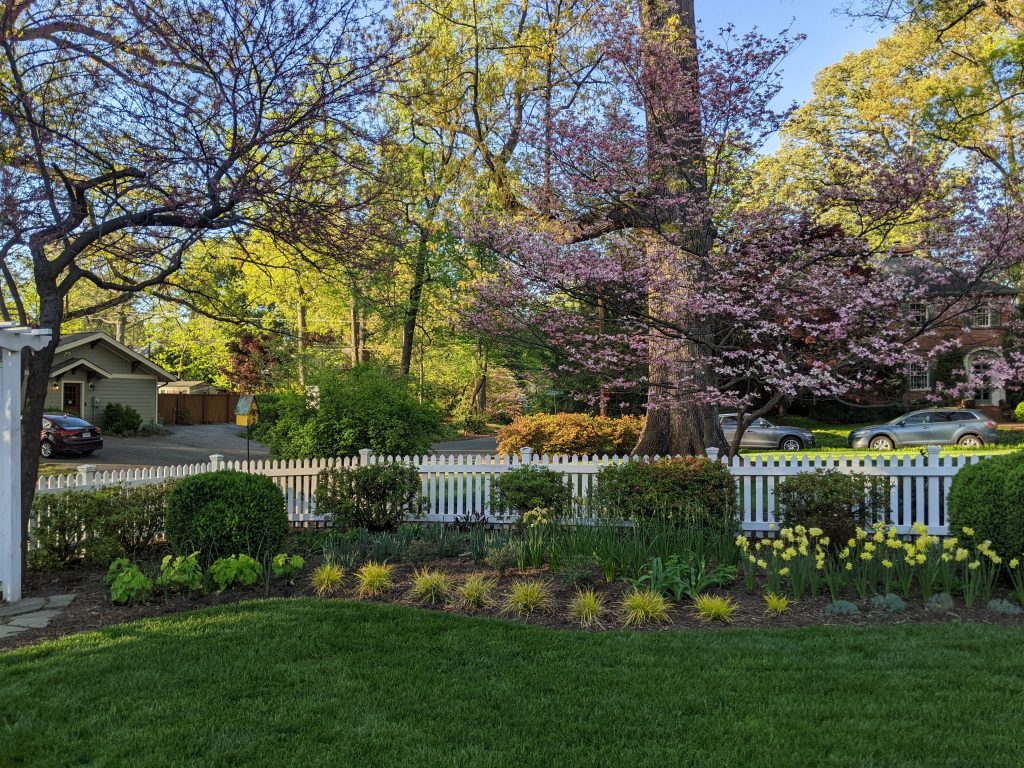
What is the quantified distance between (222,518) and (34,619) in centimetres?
144

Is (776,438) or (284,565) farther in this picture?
(776,438)

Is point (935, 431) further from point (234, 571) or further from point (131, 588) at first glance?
point (131, 588)

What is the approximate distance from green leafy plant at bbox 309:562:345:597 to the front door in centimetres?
2532

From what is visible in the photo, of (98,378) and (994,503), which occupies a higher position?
(98,378)

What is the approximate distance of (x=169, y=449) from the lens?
23.4 metres

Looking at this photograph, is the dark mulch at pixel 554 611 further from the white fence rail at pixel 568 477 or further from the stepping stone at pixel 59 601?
the white fence rail at pixel 568 477

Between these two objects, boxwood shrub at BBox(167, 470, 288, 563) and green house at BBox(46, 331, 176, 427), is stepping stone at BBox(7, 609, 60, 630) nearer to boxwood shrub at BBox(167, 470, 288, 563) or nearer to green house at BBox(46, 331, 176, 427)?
boxwood shrub at BBox(167, 470, 288, 563)

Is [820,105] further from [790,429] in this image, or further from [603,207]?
Result: [603,207]

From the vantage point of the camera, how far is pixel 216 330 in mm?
31156

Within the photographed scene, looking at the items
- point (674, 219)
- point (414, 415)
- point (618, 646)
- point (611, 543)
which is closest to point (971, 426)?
point (674, 219)

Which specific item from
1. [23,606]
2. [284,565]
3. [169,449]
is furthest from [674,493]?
[169,449]

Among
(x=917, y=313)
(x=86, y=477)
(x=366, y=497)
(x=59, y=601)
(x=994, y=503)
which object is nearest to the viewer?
(x=994, y=503)

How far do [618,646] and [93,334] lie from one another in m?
26.8

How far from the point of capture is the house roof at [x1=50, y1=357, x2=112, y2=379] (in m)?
24.3
